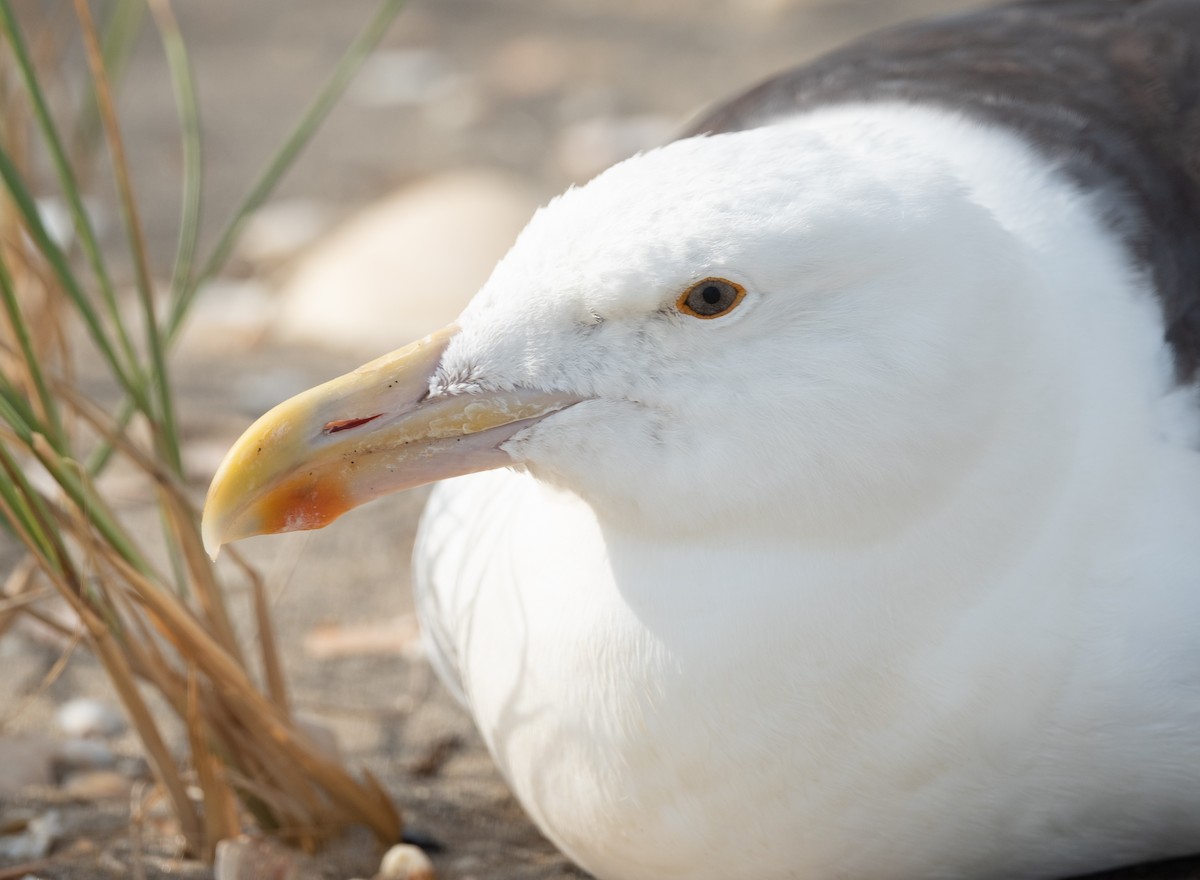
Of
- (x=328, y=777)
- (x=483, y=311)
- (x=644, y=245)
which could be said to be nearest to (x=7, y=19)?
(x=483, y=311)

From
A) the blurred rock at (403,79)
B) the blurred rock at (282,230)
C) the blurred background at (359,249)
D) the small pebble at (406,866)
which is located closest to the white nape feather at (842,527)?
the small pebble at (406,866)

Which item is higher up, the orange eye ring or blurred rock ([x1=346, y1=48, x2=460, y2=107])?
blurred rock ([x1=346, y1=48, x2=460, y2=107])

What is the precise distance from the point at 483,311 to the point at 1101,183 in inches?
38.7

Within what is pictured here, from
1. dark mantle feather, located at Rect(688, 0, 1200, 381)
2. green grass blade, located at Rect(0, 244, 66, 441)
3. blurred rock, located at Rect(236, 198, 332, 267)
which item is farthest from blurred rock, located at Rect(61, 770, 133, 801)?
blurred rock, located at Rect(236, 198, 332, 267)

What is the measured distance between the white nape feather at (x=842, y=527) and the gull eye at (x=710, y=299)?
0.01 m

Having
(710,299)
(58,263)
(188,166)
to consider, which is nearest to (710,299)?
(710,299)

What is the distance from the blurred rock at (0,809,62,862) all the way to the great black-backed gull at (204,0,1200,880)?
72 cm

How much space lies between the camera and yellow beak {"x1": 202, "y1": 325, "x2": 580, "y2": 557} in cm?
206

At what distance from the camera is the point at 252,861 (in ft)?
7.36

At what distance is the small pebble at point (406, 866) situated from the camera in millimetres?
2346

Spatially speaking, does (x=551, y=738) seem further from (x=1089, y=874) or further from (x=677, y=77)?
(x=677, y=77)

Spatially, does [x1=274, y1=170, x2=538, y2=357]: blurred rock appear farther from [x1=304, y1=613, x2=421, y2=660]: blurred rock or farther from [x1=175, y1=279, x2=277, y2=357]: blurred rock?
[x1=304, y1=613, x2=421, y2=660]: blurred rock

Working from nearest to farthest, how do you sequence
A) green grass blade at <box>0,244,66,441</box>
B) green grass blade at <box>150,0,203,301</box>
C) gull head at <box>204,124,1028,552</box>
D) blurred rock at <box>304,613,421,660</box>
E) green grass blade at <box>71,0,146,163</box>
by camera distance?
gull head at <box>204,124,1028,552</box>, green grass blade at <box>0,244,66,441</box>, green grass blade at <box>150,0,203,301</box>, green grass blade at <box>71,0,146,163</box>, blurred rock at <box>304,613,421,660</box>

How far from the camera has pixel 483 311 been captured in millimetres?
2051
